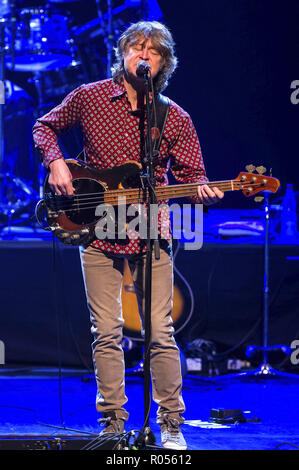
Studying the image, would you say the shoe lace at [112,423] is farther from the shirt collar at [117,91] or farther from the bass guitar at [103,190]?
the shirt collar at [117,91]

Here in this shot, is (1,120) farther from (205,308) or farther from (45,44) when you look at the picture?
(205,308)

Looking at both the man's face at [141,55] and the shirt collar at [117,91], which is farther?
the shirt collar at [117,91]

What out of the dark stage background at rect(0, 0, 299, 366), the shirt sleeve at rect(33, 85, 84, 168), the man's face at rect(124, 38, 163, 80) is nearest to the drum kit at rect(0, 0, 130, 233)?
the dark stage background at rect(0, 0, 299, 366)

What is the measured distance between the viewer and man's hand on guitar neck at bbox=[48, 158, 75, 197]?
3242 mm

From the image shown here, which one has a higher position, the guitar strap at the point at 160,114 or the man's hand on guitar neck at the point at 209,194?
the guitar strap at the point at 160,114

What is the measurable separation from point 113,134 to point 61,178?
360mm

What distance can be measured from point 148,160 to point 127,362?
2.70 m

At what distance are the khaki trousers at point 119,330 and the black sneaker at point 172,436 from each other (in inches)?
1.7

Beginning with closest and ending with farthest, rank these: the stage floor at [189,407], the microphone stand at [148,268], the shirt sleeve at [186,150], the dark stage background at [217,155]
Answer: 1. the microphone stand at [148,268]
2. the shirt sleeve at [186,150]
3. the stage floor at [189,407]
4. the dark stage background at [217,155]

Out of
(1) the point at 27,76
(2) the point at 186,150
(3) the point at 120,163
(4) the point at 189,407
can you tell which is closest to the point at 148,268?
(3) the point at 120,163

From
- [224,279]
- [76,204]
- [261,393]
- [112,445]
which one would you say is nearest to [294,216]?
[224,279]

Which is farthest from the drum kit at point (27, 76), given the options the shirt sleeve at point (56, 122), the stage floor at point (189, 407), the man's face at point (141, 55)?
the man's face at point (141, 55)

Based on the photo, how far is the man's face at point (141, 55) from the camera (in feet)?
10.6

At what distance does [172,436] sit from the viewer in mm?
3211
